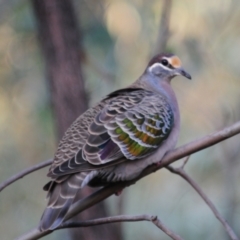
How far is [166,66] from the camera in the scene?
4.20m

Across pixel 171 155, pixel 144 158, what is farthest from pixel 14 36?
pixel 171 155

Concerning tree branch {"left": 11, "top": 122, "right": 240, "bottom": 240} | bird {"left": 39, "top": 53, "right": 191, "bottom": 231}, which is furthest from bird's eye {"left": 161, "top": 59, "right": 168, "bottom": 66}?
tree branch {"left": 11, "top": 122, "right": 240, "bottom": 240}

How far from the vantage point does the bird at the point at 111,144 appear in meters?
3.15

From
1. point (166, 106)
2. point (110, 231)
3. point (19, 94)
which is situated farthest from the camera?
point (19, 94)

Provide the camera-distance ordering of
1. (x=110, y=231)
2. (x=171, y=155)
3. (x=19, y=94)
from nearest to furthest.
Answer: (x=171, y=155) < (x=110, y=231) < (x=19, y=94)

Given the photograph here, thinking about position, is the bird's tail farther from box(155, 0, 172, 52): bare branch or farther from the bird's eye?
box(155, 0, 172, 52): bare branch

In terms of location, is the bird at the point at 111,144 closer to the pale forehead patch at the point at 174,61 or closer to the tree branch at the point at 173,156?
the tree branch at the point at 173,156

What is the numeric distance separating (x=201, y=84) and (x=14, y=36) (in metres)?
2.22

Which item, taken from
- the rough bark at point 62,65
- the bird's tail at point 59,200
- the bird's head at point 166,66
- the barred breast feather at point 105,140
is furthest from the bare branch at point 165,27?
the bird's tail at point 59,200

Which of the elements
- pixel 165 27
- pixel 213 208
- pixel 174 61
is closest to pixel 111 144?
pixel 213 208

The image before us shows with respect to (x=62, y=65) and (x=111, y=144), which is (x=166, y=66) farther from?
(x=111, y=144)

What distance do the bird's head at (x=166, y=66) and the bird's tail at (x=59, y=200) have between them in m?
1.21

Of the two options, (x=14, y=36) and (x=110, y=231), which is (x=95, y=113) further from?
(x=14, y=36)

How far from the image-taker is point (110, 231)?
13.8 ft
